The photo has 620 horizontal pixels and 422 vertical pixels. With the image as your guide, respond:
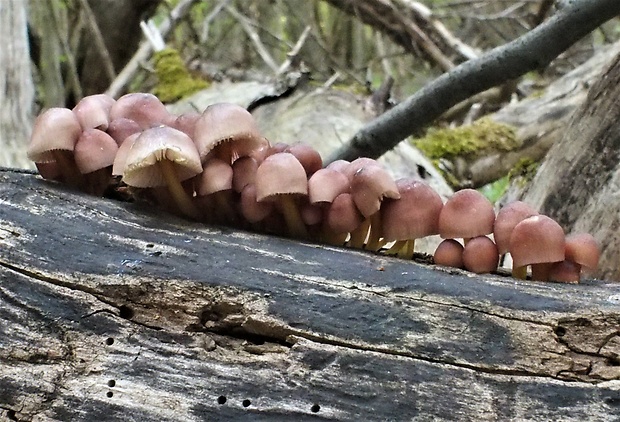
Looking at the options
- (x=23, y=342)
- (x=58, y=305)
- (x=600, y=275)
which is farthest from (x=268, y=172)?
(x=600, y=275)

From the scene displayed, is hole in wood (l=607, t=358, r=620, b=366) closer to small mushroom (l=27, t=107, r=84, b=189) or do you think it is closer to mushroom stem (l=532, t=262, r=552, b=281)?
mushroom stem (l=532, t=262, r=552, b=281)

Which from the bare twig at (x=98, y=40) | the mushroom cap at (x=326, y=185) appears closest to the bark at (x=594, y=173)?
the mushroom cap at (x=326, y=185)

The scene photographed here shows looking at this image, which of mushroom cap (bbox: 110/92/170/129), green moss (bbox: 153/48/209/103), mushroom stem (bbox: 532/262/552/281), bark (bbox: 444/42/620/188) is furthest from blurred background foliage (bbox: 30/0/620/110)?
mushroom stem (bbox: 532/262/552/281)

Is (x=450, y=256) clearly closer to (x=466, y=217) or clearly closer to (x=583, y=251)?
(x=466, y=217)

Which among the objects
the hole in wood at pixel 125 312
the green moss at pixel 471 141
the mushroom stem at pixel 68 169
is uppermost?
the green moss at pixel 471 141

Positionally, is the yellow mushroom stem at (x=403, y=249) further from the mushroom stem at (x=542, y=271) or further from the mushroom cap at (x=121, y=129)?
the mushroom cap at (x=121, y=129)

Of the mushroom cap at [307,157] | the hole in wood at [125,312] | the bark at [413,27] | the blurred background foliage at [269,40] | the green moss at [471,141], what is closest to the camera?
the hole in wood at [125,312]

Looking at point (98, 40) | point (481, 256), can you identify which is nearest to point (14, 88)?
point (98, 40)
